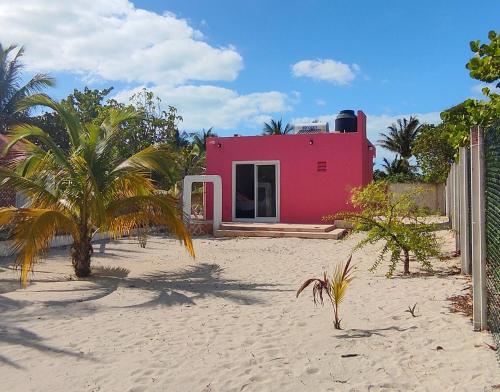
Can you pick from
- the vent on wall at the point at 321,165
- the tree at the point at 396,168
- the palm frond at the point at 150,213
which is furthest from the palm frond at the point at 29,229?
the tree at the point at 396,168

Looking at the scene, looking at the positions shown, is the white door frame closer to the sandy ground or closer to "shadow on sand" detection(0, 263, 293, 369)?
"shadow on sand" detection(0, 263, 293, 369)

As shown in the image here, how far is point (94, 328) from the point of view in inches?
211

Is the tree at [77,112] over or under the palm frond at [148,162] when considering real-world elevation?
over

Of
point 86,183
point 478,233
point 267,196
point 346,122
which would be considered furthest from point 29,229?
point 346,122

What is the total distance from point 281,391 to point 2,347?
8.95 ft

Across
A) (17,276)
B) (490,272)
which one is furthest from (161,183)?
(490,272)

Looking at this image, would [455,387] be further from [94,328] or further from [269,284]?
[269,284]

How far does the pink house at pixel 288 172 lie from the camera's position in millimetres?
17375

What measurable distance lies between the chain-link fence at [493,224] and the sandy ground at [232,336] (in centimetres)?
27

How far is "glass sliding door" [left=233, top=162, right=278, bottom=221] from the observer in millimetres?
18172

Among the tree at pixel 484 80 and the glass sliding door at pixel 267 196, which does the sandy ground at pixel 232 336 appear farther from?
the glass sliding door at pixel 267 196

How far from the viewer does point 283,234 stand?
1533 cm

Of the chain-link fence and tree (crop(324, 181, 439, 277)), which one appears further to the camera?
tree (crop(324, 181, 439, 277))

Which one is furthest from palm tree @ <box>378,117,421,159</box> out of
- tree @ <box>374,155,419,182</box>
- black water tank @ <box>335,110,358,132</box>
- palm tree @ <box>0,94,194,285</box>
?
palm tree @ <box>0,94,194,285</box>
